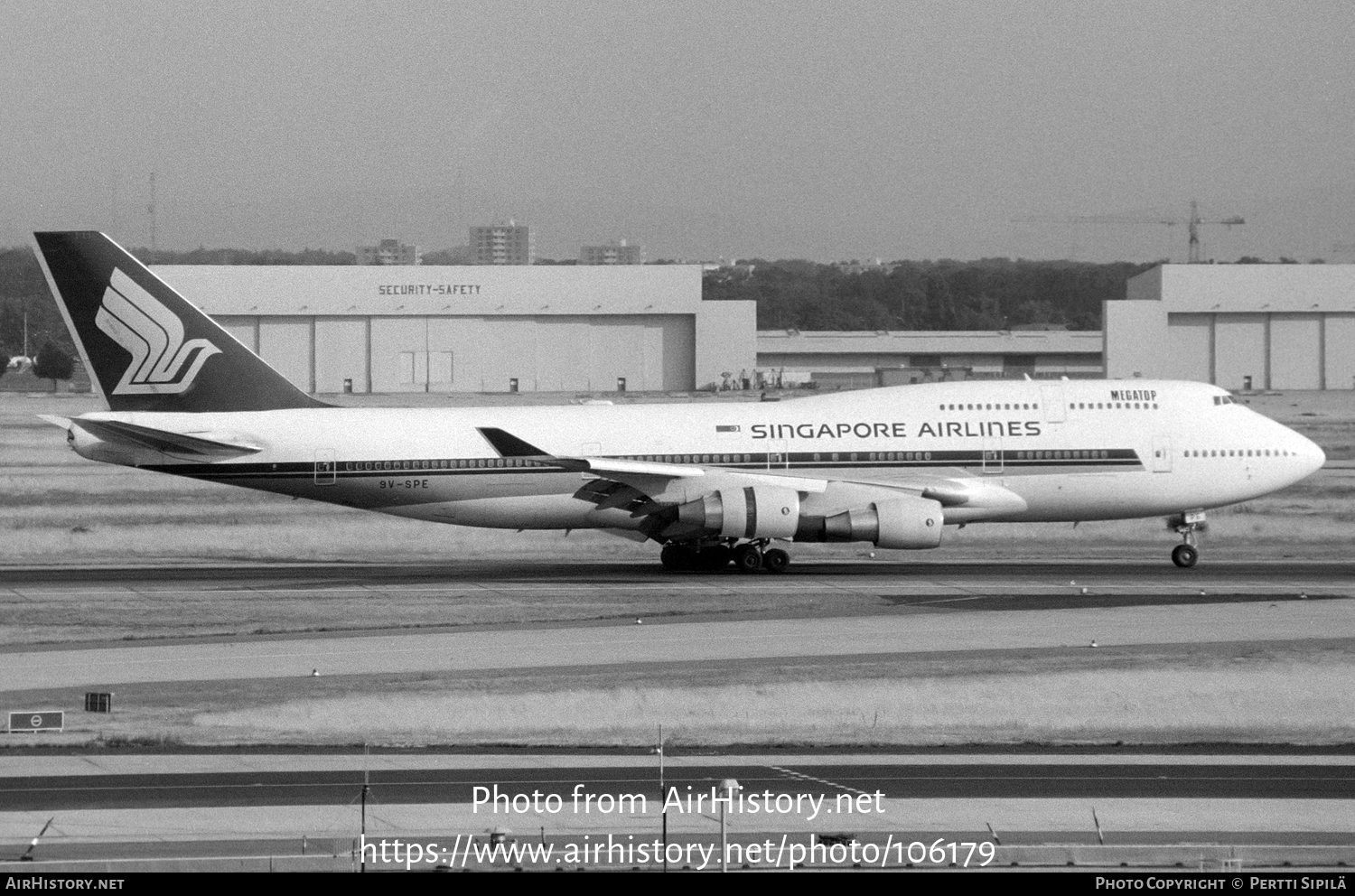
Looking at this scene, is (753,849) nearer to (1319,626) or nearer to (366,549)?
(1319,626)

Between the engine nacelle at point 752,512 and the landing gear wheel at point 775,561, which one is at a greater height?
the engine nacelle at point 752,512

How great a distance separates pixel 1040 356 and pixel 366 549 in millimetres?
101844

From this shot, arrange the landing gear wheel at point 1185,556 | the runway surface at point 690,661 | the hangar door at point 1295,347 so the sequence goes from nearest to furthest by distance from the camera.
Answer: the runway surface at point 690,661
the landing gear wheel at point 1185,556
the hangar door at point 1295,347

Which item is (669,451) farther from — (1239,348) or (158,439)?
(1239,348)

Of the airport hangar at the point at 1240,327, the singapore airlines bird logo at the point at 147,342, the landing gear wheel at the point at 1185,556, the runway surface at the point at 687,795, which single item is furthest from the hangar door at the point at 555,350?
the runway surface at the point at 687,795

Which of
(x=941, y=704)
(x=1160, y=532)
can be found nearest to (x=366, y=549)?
(x=1160, y=532)

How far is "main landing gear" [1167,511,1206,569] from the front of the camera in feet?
145

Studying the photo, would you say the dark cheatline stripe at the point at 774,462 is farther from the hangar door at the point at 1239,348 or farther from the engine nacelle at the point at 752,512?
the hangar door at the point at 1239,348

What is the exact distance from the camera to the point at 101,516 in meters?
59.4

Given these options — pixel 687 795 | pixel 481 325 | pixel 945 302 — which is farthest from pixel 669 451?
pixel 945 302

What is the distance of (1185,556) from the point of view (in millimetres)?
44156

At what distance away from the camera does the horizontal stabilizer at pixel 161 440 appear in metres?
40.8

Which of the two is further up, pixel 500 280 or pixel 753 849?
pixel 500 280
